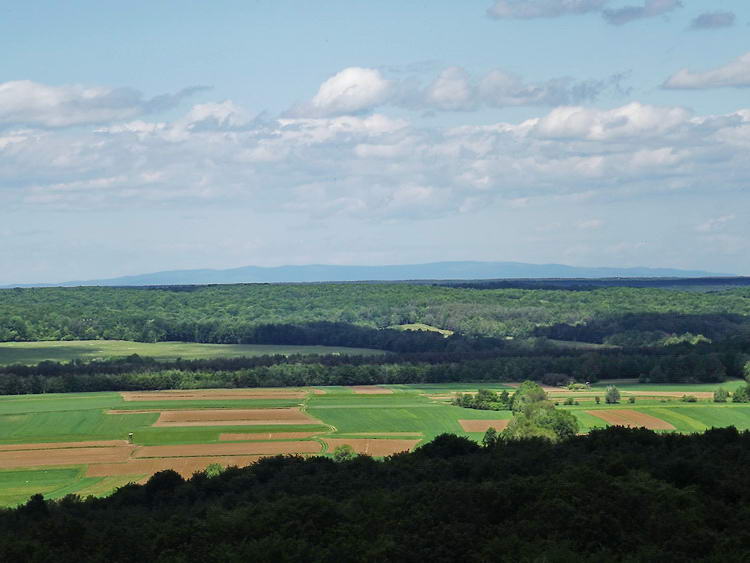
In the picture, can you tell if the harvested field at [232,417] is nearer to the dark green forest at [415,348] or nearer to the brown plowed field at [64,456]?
the brown plowed field at [64,456]

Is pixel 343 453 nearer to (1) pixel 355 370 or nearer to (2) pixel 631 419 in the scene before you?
(2) pixel 631 419

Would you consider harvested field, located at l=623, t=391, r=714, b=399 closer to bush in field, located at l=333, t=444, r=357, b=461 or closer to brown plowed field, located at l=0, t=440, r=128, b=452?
bush in field, located at l=333, t=444, r=357, b=461

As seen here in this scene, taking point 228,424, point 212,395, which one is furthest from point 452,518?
point 212,395

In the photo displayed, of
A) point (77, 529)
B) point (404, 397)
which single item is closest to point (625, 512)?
point (77, 529)

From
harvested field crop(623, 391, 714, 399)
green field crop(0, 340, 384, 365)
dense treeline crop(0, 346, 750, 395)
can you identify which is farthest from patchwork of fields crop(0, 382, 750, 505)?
green field crop(0, 340, 384, 365)

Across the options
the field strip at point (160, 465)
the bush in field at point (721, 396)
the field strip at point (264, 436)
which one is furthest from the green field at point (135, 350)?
the field strip at point (160, 465)

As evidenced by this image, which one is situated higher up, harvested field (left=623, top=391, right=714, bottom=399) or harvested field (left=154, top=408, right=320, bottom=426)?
harvested field (left=623, top=391, right=714, bottom=399)

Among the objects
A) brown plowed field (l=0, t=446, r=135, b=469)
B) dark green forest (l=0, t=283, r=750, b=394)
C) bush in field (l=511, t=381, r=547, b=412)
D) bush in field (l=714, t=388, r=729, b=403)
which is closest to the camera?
brown plowed field (l=0, t=446, r=135, b=469)

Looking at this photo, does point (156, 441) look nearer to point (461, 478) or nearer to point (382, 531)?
point (461, 478)
